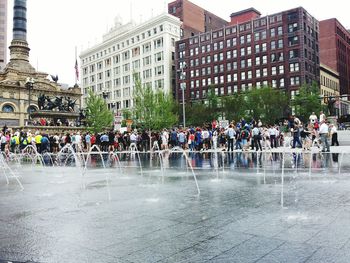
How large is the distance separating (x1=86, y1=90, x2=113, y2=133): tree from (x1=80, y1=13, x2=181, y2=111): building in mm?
25316

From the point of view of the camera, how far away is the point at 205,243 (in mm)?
3988

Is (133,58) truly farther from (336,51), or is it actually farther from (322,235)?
(322,235)

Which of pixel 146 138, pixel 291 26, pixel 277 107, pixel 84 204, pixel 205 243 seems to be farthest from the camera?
pixel 291 26

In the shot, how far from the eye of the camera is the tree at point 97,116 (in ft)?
185

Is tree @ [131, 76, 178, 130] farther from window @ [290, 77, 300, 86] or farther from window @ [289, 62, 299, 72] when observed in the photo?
window @ [289, 62, 299, 72]

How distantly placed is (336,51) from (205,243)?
4642 inches

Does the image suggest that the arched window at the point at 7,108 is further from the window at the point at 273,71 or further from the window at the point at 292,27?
the window at the point at 292,27

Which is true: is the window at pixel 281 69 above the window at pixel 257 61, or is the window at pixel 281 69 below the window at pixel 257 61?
below

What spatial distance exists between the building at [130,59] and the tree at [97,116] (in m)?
25.3

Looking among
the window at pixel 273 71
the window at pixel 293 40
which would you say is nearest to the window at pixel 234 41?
the window at pixel 273 71

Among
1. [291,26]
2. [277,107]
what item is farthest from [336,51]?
[277,107]

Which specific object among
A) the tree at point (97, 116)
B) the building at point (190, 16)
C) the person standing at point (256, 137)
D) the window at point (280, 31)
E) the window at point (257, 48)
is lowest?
the person standing at point (256, 137)

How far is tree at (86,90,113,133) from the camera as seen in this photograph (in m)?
56.5

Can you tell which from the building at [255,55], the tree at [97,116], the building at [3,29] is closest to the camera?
the tree at [97,116]
